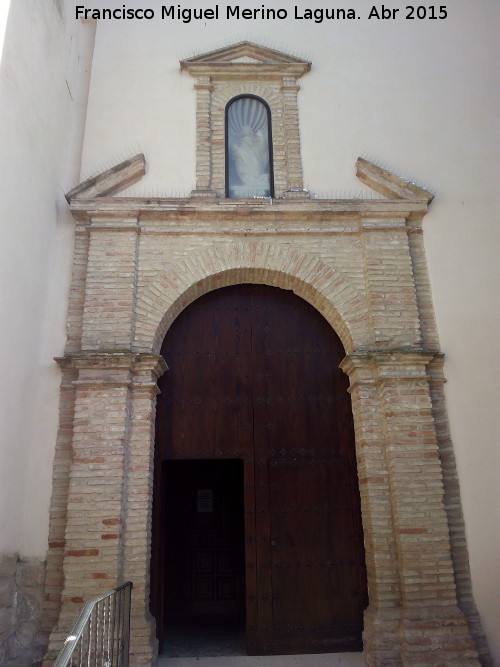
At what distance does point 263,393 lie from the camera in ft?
17.2

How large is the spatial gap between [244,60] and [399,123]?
196cm

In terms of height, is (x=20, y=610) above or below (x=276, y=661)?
above

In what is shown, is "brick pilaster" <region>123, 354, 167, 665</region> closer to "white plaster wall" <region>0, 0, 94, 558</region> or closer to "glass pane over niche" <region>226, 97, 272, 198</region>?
"white plaster wall" <region>0, 0, 94, 558</region>

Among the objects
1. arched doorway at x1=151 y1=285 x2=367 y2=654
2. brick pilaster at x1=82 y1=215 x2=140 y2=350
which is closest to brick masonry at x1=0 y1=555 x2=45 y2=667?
arched doorway at x1=151 y1=285 x2=367 y2=654

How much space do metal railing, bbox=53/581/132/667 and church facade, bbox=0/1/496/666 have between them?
287 millimetres

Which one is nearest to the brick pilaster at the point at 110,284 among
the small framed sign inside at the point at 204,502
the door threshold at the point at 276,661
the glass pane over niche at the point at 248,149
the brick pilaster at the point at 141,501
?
the brick pilaster at the point at 141,501

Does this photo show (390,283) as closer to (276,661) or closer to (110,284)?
(110,284)

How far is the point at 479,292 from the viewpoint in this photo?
17.2ft

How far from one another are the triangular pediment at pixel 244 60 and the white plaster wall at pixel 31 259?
149cm

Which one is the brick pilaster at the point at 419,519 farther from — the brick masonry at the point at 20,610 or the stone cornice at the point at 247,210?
the brick masonry at the point at 20,610

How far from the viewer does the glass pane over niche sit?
5.84 m

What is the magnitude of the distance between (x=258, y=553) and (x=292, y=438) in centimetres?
108

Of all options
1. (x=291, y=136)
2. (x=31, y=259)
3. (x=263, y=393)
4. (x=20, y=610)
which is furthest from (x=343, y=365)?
(x=20, y=610)

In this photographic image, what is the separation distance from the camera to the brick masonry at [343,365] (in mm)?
4305
